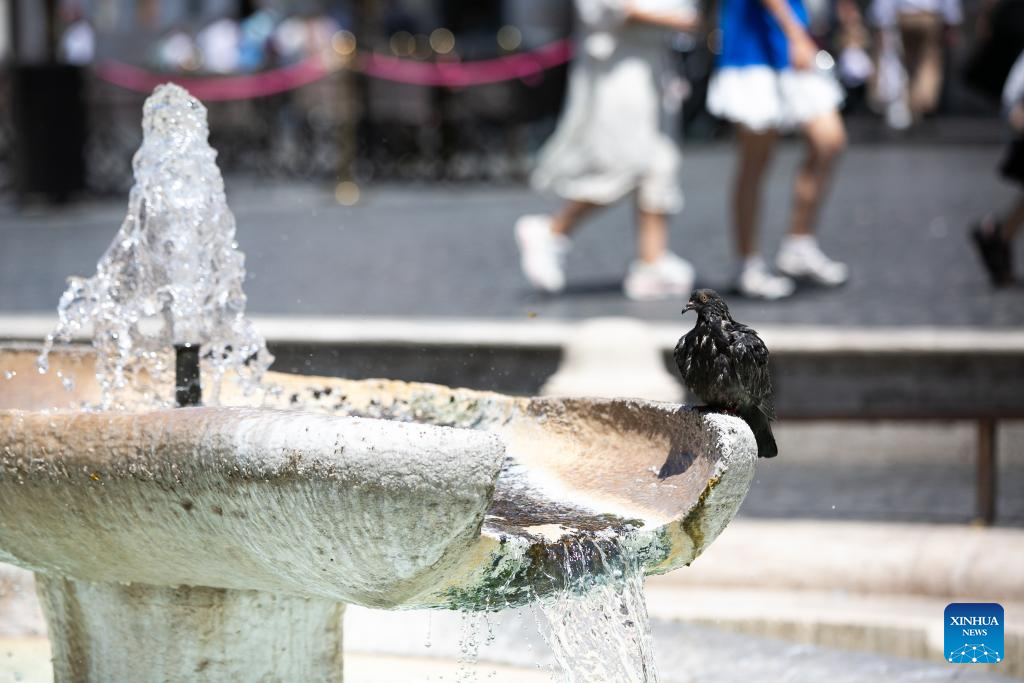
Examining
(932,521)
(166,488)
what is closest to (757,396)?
(166,488)

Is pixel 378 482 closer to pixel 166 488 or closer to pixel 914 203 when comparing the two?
pixel 166 488

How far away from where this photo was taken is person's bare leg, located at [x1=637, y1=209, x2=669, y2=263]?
695cm

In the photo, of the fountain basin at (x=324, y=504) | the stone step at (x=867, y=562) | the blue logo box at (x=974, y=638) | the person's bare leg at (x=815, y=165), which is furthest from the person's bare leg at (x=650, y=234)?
the fountain basin at (x=324, y=504)

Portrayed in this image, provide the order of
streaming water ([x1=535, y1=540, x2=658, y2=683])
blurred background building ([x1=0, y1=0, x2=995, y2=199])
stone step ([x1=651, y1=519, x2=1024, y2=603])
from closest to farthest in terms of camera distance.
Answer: streaming water ([x1=535, y1=540, x2=658, y2=683])
stone step ([x1=651, y1=519, x2=1024, y2=603])
blurred background building ([x1=0, y1=0, x2=995, y2=199])

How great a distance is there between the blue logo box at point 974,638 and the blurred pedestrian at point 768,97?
11.1ft

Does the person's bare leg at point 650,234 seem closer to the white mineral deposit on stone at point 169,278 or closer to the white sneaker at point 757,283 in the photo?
the white sneaker at point 757,283

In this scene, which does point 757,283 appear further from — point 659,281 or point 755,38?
point 755,38

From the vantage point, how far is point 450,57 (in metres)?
13.5

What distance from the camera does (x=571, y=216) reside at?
22.9 ft

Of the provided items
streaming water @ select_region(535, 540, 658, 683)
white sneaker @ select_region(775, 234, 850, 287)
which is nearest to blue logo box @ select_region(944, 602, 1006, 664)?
streaming water @ select_region(535, 540, 658, 683)

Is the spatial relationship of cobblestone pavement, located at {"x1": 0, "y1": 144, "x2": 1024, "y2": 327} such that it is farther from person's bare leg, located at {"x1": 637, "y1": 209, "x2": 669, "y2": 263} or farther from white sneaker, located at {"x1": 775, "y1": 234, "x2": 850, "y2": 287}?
person's bare leg, located at {"x1": 637, "y1": 209, "x2": 669, "y2": 263}

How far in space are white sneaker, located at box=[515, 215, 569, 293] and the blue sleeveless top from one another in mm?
1012

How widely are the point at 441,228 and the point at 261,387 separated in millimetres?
6880

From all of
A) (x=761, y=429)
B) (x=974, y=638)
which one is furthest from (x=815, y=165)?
(x=761, y=429)
